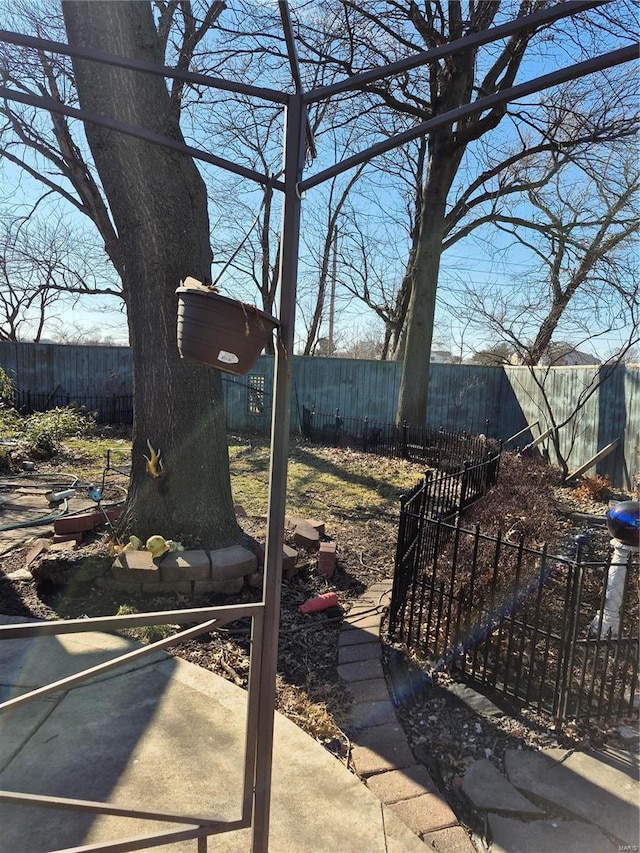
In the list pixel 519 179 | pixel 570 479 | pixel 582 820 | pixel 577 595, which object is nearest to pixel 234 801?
pixel 582 820

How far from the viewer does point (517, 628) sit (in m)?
3.22

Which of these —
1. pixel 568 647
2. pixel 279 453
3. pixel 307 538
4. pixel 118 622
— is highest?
pixel 279 453

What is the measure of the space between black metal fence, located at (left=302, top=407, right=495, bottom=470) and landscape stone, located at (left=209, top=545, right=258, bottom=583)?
418 cm

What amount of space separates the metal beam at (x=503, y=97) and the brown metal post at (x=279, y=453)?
94 millimetres

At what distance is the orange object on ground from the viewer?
329cm

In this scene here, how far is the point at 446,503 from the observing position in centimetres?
484

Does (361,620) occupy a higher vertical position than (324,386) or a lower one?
lower

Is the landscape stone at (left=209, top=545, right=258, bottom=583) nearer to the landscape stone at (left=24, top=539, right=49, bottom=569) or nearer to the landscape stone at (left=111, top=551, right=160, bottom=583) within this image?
the landscape stone at (left=111, top=551, right=160, bottom=583)

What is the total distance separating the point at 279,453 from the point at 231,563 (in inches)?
85.0

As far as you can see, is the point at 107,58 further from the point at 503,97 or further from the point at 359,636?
the point at 359,636

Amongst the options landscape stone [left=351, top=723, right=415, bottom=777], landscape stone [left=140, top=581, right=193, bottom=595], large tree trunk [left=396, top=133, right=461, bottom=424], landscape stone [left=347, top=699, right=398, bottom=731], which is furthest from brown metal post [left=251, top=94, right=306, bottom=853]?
large tree trunk [left=396, top=133, right=461, bottom=424]

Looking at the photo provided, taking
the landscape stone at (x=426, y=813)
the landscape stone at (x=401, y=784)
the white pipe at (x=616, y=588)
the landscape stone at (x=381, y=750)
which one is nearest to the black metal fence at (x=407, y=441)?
the white pipe at (x=616, y=588)

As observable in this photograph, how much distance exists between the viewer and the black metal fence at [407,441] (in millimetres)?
8102

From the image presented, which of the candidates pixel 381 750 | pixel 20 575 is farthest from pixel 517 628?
pixel 20 575
